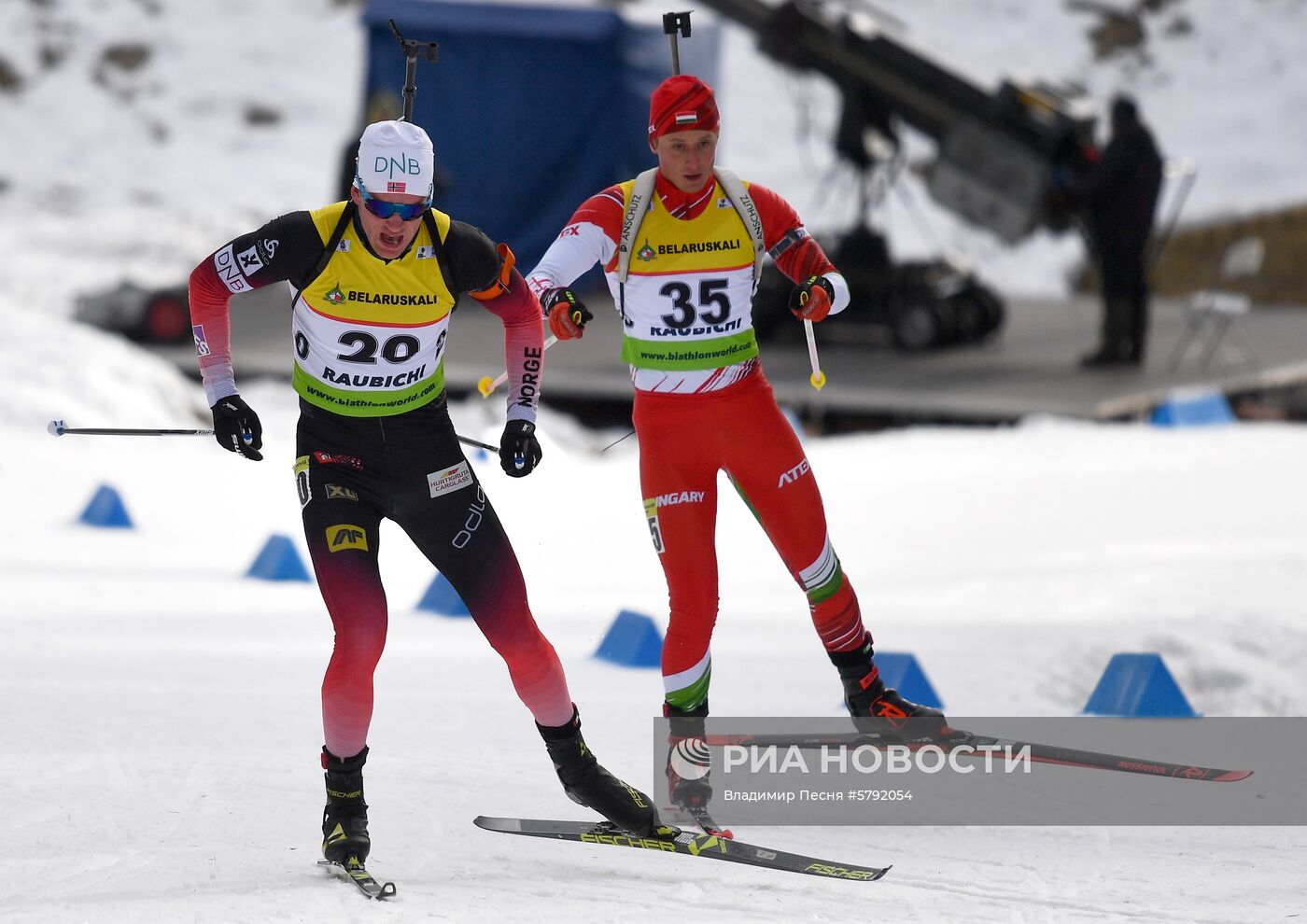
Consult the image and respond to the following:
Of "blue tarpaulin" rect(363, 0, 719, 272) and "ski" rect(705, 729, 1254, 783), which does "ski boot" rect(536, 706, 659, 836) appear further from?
"blue tarpaulin" rect(363, 0, 719, 272)

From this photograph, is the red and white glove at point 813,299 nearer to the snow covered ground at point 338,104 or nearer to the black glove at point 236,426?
the black glove at point 236,426

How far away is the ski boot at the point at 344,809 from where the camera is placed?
4762 millimetres

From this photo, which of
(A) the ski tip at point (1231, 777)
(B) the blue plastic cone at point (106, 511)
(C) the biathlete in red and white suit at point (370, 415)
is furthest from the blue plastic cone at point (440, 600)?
(A) the ski tip at point (1231, 777)

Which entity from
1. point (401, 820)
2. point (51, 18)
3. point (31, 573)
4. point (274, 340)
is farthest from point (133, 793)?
point (51, 18)

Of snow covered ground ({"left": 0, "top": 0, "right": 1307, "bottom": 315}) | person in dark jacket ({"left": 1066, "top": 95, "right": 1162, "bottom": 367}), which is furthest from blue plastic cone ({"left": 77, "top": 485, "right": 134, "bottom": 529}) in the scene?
snow covered ground ({"left": 0, "top": 0, "right": 1307, "bottom": 315})

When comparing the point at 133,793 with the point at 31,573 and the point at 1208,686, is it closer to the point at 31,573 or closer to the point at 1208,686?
the point at 31,573

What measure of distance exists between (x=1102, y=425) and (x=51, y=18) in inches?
934

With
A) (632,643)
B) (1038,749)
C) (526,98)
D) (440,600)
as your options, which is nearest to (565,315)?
(1038,749)

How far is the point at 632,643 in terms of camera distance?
786 centimetres

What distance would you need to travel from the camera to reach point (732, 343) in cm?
571

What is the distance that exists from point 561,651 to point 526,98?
415 inches

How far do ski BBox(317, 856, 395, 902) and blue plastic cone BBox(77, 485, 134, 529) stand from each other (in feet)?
18.7

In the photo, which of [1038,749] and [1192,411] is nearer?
[1038,749]

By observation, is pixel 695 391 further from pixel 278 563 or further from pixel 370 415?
pixel 278 563
